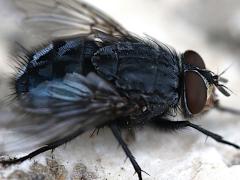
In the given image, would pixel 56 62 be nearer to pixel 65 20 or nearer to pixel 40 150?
pixel 40 150

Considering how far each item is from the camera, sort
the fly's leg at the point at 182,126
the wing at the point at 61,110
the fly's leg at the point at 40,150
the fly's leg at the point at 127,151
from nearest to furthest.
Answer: the wing at the point at 61,110
the fly's leg at the point at 40,150
the fly's leg at the point at 127,151
the fly's leg at the point at 182,126

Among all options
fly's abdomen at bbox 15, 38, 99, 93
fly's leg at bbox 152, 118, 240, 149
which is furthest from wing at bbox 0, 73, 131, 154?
fly's leg at bbox 152, 118, 240, 149

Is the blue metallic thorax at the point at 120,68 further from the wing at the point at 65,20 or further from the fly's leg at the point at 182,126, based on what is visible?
the wing at the point at 65,20

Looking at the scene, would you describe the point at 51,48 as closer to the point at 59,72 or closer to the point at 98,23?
the point at 59,72

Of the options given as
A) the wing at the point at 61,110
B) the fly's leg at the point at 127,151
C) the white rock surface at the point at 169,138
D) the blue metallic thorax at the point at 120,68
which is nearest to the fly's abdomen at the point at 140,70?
the blue metallic thorax at the point at 120,68

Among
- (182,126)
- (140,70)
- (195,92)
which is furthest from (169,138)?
(140,70)

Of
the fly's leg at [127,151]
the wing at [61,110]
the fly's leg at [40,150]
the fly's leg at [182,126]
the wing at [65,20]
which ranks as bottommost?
the fly's leg at [40,150]
